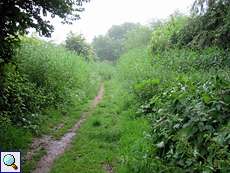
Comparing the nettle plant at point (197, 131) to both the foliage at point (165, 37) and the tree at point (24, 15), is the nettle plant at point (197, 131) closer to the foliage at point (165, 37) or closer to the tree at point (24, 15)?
the tree at point (24, 15)

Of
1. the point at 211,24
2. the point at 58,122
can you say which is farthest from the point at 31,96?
the point at 211,24

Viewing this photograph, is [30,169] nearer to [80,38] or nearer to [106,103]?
[106,103]

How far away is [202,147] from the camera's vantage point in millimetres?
5723

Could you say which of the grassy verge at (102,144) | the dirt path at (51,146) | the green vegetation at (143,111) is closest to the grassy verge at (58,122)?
the green vegetation at (143,111)

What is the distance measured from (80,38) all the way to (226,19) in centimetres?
2336

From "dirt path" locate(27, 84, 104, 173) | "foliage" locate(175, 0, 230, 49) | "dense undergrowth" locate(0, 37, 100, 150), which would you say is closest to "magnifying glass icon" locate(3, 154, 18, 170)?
"dirt path" locate(27, 84, 104, 173)

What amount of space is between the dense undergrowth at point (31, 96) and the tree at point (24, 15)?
0.84 metres

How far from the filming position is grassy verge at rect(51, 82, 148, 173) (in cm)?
721

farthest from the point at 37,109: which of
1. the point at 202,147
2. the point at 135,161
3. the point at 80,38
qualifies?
the point at 80,38

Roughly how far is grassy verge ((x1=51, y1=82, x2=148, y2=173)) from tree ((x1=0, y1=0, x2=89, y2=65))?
3.08 m

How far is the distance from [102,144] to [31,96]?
3822mm

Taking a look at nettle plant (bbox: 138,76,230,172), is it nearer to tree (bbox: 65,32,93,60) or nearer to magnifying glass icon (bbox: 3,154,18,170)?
magnifying glass icon (bbox: 3,154,18,170)

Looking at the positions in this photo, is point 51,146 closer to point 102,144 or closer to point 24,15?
point 102,144

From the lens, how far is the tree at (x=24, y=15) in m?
8.91
